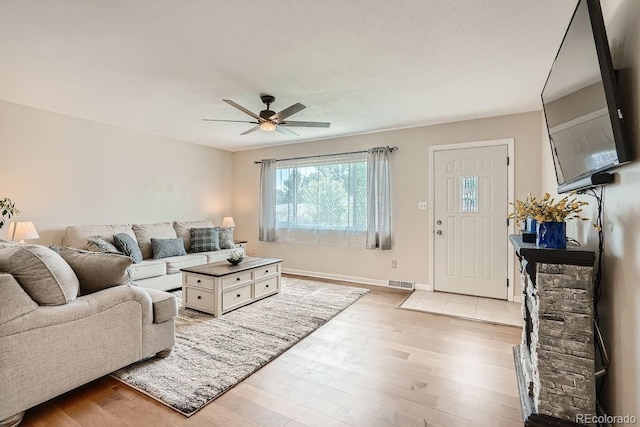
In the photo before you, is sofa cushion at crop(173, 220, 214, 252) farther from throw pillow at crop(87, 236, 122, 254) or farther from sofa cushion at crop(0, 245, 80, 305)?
sofa cushion at crop(0, 245, 80, 305)

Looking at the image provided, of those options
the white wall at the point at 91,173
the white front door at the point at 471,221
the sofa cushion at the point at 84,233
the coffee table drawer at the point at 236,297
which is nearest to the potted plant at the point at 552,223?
the white front door at the point at 471,221

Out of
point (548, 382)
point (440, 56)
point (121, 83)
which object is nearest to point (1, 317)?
point (121, 83)

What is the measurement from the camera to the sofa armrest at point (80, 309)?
158 centimetres

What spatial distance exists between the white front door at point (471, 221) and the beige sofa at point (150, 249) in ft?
11.3

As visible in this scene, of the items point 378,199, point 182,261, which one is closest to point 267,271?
point 182,261

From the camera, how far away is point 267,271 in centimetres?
382

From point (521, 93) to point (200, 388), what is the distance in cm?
396

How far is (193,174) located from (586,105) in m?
5.51

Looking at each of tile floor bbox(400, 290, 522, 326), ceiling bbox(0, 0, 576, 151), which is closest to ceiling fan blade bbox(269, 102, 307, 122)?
ceiling bbox(0, 0, 576, 151)

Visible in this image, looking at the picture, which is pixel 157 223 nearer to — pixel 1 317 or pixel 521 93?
pixel 1 317

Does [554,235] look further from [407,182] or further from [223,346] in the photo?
[407,182]

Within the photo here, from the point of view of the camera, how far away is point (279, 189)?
5.57 metres

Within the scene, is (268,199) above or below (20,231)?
above

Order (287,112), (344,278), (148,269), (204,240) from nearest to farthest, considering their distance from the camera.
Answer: (287,112) < (148,269) < (204,240) < (344,278)
